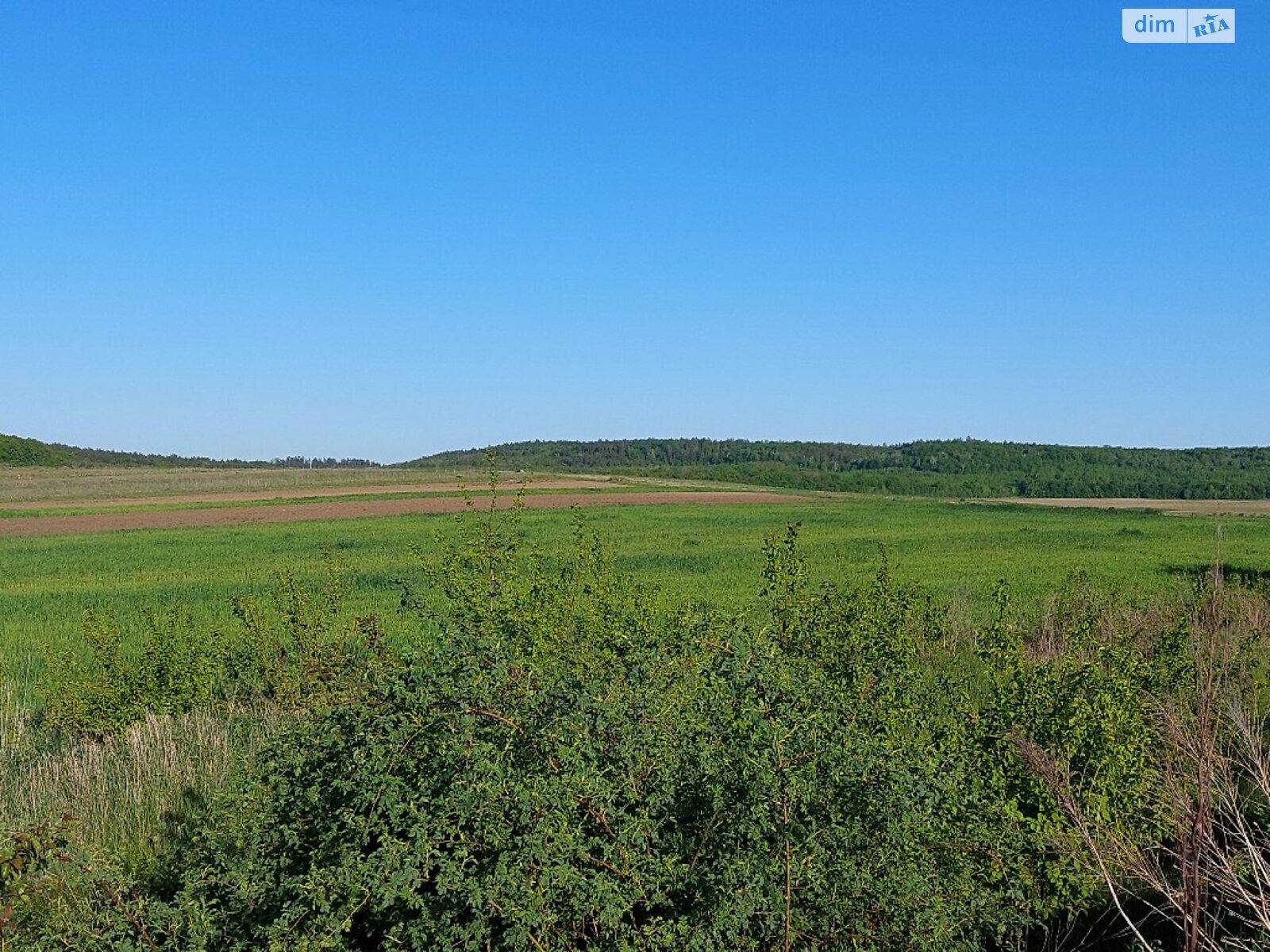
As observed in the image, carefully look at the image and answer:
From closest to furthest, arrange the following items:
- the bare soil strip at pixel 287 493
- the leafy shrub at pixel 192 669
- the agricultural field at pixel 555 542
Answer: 1. the leafy shrub at pixel 192 669
2. the agricultural field at pixel 555 542
3. the bare soil strip at pixel 287 493

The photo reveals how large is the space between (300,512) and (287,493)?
77.2 ft

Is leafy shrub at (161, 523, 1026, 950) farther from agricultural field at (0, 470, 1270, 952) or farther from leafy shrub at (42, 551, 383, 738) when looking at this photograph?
leafy shrub at (42, 551, 383, 738)

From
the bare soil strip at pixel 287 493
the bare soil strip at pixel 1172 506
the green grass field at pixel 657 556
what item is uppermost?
the bare soil strip at pixel 287 493

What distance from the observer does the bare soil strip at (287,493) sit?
6831cm

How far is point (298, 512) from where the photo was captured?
6162 cm

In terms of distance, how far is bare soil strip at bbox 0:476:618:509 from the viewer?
6831 centimetres

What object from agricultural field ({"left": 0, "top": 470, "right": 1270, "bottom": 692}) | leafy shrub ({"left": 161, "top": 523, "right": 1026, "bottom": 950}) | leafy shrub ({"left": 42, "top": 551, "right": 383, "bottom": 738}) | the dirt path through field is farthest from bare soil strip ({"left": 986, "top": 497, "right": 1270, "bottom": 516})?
leafy shrub ({"left": 161, "top": 523, "right": 1026, "bottom": 950})

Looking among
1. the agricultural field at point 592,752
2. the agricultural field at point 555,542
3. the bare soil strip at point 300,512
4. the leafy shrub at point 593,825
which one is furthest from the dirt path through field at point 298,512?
the leafy shrub at point 593,825

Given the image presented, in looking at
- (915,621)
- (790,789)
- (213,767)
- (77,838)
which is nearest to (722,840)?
(790,789)

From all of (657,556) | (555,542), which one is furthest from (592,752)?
(555,542)

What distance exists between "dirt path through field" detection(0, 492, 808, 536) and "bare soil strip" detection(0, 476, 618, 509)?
369cm

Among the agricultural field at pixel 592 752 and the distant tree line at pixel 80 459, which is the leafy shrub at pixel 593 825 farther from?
the distant tree line at pixel 80 459

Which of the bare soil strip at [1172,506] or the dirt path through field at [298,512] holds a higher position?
the dirt path through field at [298,512]

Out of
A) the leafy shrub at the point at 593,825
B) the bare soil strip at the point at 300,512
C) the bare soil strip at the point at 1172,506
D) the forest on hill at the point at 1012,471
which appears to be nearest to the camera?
the leafy shrub at the point at 593,825
